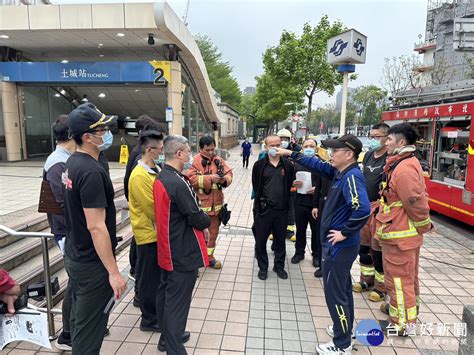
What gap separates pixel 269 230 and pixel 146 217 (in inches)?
73.6

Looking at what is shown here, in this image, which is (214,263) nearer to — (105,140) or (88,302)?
(88,302)

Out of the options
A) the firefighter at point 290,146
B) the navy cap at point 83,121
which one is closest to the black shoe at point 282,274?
the firefighter at point 290,146

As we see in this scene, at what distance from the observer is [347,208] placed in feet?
8.55

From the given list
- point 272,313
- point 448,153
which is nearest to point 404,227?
point 272,313

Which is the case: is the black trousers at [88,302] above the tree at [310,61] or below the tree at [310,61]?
below

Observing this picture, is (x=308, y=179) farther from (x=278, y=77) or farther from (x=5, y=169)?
(x=278, y=77)

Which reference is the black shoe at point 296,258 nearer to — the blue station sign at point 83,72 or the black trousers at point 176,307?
the black trousers at point 176,307

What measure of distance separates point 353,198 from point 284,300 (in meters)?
1.77

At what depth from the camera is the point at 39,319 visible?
2428 mm

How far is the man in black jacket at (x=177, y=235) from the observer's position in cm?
237

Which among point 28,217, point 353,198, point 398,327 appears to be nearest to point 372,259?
point 398,327

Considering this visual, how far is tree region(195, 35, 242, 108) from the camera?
37219mm

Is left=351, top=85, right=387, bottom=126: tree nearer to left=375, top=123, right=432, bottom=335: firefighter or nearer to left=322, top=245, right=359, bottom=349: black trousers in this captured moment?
left=375, top=123, right=432, bottom=335: firefighter

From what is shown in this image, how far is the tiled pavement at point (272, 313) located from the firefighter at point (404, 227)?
298mm
